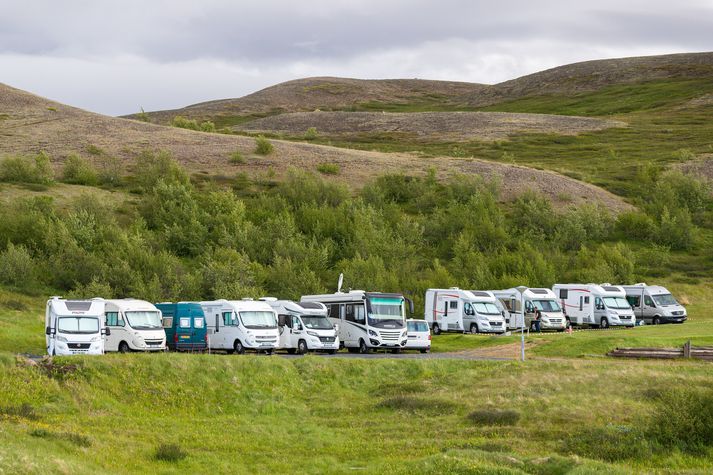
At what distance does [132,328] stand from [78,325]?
387 centimetres

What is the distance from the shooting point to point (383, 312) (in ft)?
154

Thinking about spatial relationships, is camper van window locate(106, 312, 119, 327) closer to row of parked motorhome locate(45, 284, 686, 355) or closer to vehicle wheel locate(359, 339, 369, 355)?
row of parked motorhome locate(45, 284, 686, 355)

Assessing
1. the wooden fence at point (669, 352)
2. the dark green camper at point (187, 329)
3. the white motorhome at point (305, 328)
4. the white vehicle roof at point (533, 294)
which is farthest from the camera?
the white vehicle roof at point (533, 294)

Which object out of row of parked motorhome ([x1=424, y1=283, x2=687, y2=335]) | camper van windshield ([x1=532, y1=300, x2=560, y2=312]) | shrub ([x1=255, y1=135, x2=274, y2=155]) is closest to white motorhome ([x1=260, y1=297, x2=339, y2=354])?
row of parked motorhome ([x1=424, y1=283, x2=687, y2=335])

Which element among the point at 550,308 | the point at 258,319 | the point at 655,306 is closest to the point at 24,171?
the point at 258,319

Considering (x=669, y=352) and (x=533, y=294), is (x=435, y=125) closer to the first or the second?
(x=533, y=294)

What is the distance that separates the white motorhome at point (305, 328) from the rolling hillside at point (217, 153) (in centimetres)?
5359

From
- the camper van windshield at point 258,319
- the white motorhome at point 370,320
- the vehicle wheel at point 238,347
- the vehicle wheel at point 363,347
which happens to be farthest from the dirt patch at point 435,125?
the vehicle wheel at point 238,347

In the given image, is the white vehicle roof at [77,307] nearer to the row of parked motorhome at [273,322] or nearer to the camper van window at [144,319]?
the row of parked motorhome at [273,322]

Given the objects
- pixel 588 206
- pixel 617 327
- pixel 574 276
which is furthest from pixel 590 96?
pixel 617 327

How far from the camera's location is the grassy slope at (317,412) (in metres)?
22.3

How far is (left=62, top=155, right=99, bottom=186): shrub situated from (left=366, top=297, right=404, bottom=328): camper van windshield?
170 feet

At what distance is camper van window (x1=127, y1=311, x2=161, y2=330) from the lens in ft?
139

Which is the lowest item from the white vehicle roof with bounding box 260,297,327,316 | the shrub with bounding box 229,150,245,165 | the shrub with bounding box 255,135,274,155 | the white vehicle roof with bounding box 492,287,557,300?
the white vehicle roof with bounding box 492,287,557,300
